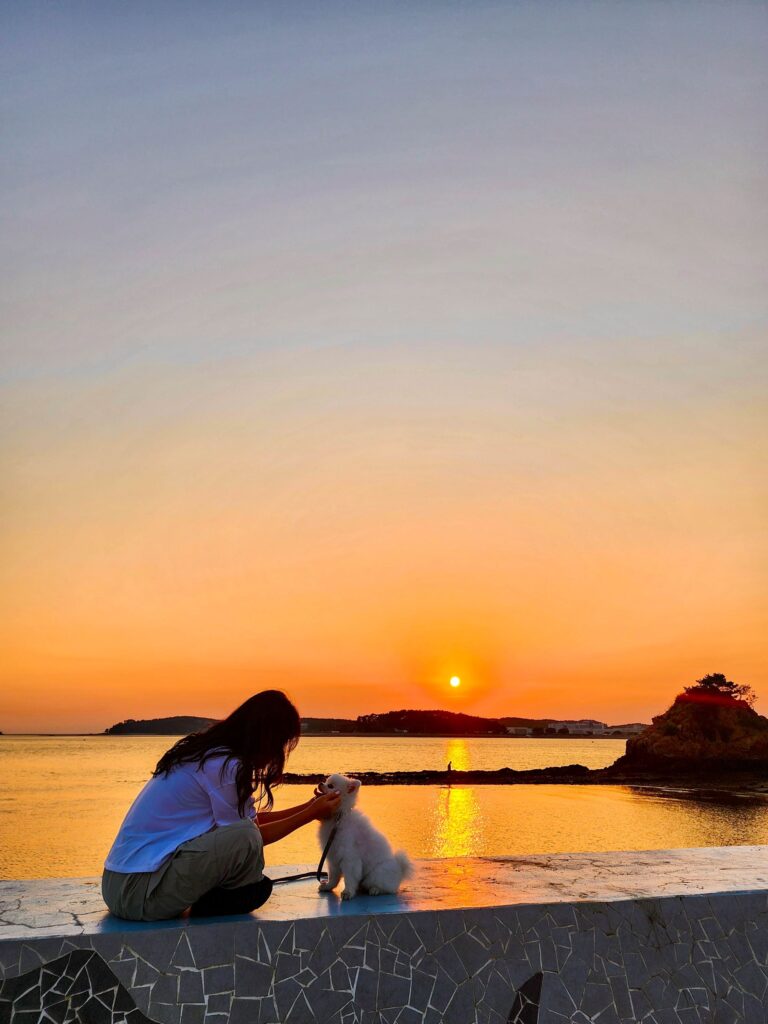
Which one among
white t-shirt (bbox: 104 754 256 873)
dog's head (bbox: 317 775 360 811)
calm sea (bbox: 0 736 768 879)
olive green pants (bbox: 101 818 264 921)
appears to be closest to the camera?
olive green pants (bbox: 101 818 264 921)

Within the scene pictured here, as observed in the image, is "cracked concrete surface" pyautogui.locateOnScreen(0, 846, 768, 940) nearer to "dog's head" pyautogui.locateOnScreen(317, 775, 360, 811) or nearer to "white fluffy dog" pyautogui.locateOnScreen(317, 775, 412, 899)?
"white fluffy dog" pyautogui.locateOnScreen(317, 775, 412, 899)

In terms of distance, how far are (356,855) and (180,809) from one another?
0.97 meters

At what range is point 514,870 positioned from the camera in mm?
5336

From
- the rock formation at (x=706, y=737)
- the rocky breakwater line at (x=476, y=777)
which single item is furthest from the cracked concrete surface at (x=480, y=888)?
the rock formation at (x=706, y=737)

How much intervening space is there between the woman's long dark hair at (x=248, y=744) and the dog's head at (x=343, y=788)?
1.38ft

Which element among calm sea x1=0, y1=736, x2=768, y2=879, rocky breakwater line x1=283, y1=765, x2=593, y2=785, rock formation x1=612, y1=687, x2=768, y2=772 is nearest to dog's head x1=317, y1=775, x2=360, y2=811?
calm sea x1=0, y1=736, x2=768, y2=879

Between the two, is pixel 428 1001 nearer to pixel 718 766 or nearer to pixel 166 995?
pixel 166 995

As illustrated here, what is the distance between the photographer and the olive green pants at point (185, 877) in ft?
12.9

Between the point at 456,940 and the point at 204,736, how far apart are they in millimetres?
1563

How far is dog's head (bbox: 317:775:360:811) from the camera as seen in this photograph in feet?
15.0

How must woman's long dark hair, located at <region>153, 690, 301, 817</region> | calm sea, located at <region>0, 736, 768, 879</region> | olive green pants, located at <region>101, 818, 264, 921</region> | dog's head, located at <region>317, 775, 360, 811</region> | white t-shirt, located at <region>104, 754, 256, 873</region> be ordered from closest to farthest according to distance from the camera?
1. olive green pants, located at <region>101, 818, 264, 921</region>
2. white t-shirt, located at <region>104, 754, 256, 873</region>
3. woman's long dark hair, located at <region>153, 690, 301, 817</region>
4. dog's head, located at <region>317, 775, 360, 811</region>
5. calm sea, located at <region>0, 736, 768, 879</region>

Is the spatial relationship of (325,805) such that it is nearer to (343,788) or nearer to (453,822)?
(343,788)

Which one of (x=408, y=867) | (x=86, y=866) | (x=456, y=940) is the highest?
(x=408, y=867)

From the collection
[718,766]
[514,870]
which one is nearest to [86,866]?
[514,870]
